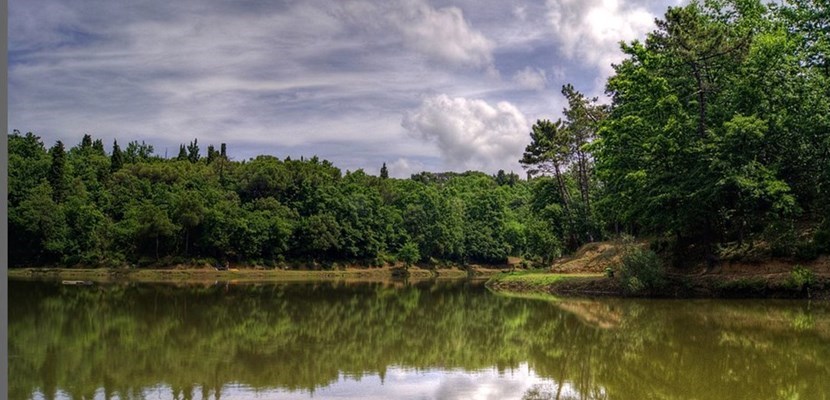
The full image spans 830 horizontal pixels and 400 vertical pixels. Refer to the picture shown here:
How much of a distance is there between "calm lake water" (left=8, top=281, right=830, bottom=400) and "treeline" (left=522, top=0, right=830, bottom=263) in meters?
4.90

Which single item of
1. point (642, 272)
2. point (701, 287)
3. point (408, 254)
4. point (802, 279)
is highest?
point (408, 254)

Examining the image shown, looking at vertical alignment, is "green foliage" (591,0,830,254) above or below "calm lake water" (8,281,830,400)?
above

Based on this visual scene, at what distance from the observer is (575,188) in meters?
68.7

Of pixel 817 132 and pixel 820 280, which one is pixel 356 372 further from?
pixel 817 132

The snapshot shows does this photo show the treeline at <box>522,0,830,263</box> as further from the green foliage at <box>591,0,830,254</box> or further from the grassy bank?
the grassy bank

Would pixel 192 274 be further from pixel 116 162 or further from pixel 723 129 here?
pixel 723 129

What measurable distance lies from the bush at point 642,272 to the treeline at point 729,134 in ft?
6.95

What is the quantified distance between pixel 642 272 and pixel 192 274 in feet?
158

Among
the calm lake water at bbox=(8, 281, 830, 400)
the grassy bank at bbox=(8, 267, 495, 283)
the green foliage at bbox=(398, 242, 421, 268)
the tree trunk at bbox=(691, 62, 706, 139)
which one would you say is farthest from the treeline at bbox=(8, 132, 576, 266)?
the calm lake water at bbox=(8, 281, 830, 400)

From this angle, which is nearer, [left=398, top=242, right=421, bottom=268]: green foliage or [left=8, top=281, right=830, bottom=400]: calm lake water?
[left=8, top=281, right=830, bottom=400]: calm lake water

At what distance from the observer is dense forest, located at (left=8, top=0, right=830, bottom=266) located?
29.0m

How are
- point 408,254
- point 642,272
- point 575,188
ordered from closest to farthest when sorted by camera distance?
1. point 642,272
2. point 575,188
3. point 408,254

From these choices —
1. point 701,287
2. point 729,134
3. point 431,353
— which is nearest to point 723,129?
point 729,134

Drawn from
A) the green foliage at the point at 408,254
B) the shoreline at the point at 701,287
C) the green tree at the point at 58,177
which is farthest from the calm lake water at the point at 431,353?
the green foliage at the point at 408,254
